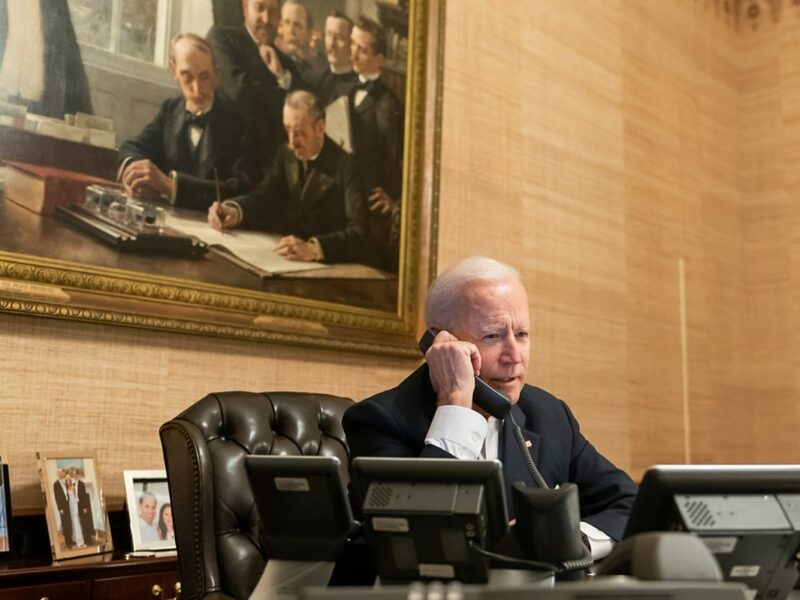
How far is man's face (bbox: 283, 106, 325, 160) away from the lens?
4.26 m

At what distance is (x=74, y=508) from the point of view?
3.28m

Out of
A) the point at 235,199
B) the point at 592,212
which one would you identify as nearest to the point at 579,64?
the point at 592,212

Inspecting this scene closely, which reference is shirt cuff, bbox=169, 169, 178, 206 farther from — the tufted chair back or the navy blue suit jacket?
the navy blue suit jacket

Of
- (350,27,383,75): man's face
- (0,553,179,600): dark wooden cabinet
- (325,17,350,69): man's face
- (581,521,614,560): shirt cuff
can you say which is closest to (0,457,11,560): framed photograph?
(0,553,179,600): dark wooden cabinet

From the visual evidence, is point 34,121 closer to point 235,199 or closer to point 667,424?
point 235,199

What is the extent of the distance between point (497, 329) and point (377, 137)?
186cm

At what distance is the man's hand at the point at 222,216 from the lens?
12.8 feet

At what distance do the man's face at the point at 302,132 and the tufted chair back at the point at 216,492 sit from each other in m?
1.40

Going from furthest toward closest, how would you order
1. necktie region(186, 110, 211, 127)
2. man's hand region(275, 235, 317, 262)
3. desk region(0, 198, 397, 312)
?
1. man's hand region(275, 235, 317, 262)
2. necktie region(186, 110, 211, 127)
3. desk region(0, 198, 397, 312)

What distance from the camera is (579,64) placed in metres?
6.04

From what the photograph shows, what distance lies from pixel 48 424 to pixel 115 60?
1350 millimetres

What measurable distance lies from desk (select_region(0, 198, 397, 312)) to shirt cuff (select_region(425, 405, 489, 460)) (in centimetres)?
151

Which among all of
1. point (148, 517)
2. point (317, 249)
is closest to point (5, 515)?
point (148, 517)

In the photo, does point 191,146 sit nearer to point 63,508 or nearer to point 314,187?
point 314,187
